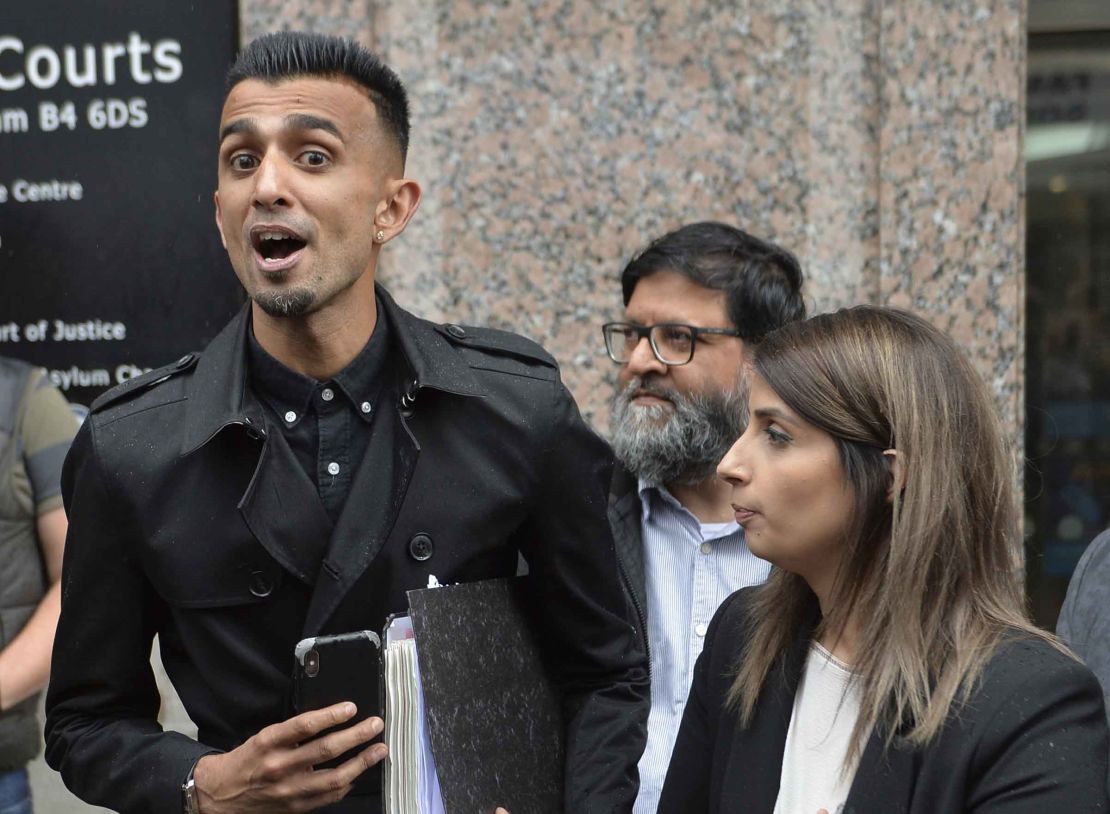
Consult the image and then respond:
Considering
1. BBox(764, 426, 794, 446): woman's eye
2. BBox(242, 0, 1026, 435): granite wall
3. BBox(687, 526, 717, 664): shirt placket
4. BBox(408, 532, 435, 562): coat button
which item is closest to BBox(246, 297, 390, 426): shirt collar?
BBox(408, 532, 435, 562): coat button

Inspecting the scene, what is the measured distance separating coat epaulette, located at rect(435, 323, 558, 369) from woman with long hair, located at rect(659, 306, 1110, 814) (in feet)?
1.65

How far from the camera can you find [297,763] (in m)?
2.12

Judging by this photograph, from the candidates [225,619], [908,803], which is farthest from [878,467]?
[225,619]

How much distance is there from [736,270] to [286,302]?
158 cm

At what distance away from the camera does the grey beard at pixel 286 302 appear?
239cm

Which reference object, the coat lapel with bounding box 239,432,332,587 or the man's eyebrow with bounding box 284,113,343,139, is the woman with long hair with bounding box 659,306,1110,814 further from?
the man's eyebrow with bounding box 284,113,343,139

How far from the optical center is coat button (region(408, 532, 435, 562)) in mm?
2420

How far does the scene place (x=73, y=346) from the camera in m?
4.35

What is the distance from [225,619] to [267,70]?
3.16ft

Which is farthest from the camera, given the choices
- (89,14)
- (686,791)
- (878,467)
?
(89,14)

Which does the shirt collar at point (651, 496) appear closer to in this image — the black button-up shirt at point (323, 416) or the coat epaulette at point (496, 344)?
the coat epaulette at point (496, 344)

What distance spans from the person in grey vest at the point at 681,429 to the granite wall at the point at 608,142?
0.51 metres

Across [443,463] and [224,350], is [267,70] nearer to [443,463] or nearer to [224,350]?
[224,350]

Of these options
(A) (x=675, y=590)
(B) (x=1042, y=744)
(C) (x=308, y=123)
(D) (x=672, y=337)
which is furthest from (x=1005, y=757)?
(D) (x=672, y=337)
